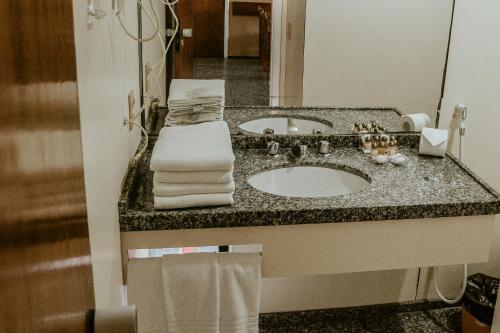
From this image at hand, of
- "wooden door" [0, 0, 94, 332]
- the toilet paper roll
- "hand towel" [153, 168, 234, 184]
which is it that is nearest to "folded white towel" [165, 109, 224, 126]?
"hand towel" [153, 168, 234, 184]

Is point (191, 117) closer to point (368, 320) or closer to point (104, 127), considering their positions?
point (104, 127)

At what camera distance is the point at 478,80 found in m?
2.03

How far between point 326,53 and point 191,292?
3.43 ft

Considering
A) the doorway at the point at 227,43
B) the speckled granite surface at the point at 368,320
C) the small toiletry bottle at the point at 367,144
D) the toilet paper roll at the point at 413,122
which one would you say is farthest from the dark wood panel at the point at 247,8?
the speckled granite surface at the point at 368,320

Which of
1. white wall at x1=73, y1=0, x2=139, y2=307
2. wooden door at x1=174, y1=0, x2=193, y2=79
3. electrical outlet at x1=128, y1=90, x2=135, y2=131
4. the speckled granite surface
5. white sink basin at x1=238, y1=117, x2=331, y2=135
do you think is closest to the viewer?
white wall at x1=73, y1=0, x2=139, y2=307

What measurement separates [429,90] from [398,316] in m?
0.95

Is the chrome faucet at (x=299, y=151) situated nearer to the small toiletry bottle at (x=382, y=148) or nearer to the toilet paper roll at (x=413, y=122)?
the small toiletry bottle at (x=382, y=148)

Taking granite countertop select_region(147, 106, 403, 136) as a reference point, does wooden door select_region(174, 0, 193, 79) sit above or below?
above

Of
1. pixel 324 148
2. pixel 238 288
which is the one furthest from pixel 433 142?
pixel 238 288

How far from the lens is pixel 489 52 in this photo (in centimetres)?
199

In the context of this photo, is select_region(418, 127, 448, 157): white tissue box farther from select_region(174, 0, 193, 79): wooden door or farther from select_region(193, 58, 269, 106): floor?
select_region(174, 0, 193, 79): wooden door

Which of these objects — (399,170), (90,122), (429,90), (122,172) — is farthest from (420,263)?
(90,122)

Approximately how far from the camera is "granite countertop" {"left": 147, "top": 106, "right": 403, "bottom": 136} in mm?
2025

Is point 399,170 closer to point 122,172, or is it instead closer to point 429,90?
point 429,90
